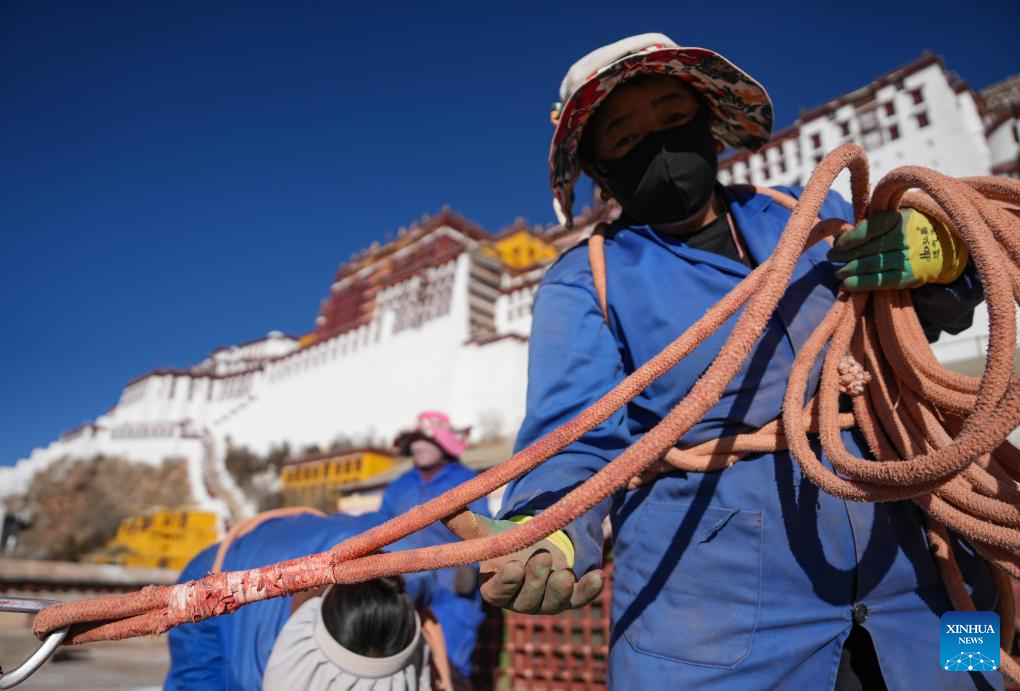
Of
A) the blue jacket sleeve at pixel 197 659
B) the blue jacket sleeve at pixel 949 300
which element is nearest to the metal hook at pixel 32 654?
the blue jacket sleeve at pixel 197 659

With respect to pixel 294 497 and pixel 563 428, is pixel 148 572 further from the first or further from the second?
pixel 294 497

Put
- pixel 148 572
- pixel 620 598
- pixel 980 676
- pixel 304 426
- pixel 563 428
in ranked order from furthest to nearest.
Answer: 1. pixel 304 426
2. pixel 148 572
3. pixel 620 598
4. pixel 980 676
5. pixel 563 428

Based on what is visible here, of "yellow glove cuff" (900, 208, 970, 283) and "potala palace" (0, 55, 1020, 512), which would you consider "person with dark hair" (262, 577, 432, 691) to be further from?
"potala palace" (0, 55, 1020, 512)

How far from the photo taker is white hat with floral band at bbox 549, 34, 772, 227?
1.48 meters

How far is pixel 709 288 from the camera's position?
1.41 meters

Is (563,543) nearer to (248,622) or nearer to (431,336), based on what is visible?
(248,622)

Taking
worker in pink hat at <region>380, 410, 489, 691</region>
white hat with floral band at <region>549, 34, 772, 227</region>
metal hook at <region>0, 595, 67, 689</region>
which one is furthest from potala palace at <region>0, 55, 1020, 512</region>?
metal hook at <region>0, 595, 67, 689</region>

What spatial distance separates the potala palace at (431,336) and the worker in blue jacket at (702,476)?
47.5 ft

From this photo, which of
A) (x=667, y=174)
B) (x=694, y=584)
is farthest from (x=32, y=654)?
(x=667, y=174)

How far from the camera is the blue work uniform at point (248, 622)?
1983mm

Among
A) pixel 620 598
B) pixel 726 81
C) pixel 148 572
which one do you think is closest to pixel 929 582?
pixel 620 598

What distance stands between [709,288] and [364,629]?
1.26 m

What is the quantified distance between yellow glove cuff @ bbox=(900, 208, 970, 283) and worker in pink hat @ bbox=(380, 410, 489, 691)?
5.25ft

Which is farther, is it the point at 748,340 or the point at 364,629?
the point at 364,629
